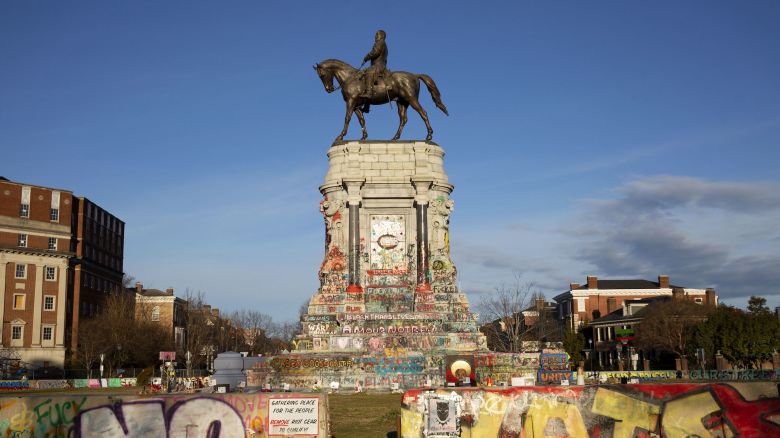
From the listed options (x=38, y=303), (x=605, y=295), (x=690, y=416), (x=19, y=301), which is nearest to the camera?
(x=690, y=416)

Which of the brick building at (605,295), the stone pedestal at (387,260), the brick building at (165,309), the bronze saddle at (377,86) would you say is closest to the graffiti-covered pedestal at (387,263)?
the stone pedestal at (387,260)

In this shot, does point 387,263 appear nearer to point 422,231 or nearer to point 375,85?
point 422,231

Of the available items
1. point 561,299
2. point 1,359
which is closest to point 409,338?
point 1,359

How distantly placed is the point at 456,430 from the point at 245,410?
495 centimetres

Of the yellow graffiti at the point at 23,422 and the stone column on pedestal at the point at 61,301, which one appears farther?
the stone column on pedestal at the point at 61,301

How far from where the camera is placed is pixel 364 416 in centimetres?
3272

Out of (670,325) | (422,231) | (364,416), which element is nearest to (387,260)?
(422,231)

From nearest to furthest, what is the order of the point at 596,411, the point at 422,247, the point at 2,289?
the point at 596,411 → the point at 422,247 → the point at 2,289

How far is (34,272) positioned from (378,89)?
6215cm

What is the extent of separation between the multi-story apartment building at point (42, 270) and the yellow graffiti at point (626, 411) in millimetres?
89594

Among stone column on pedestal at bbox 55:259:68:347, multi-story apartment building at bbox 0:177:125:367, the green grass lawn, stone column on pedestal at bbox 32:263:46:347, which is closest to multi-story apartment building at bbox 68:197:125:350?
multi-story apartment building at bbox 0:177:125:367

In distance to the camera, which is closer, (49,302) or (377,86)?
(377,86)

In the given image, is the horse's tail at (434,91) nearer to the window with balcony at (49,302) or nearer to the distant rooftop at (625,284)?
the window with balcony at (49,302)

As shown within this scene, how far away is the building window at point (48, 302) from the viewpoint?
101488mm
